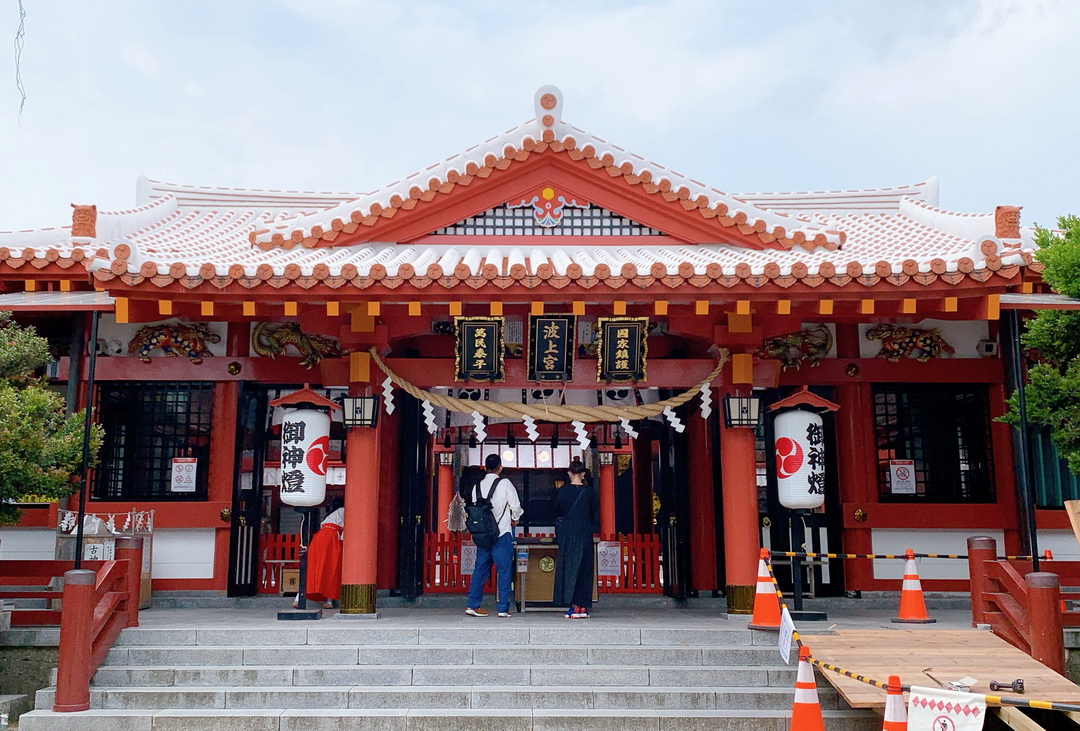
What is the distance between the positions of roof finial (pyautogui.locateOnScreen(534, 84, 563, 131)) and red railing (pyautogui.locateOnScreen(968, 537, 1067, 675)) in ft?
21.5

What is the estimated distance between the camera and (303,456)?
9.82 m

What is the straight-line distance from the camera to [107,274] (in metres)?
8.77

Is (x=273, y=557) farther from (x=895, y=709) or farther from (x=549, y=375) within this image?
(x=895, y=709)

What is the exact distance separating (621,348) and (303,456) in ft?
11.6

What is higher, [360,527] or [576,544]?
[360,527]

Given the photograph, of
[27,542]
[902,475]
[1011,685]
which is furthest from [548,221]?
[27,542]

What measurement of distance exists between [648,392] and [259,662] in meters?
5.92

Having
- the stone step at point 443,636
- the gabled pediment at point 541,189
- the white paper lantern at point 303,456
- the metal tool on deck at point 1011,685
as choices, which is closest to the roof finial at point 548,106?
the gabled pediment at point 541,189

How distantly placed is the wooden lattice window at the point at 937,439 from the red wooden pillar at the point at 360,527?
6195mm

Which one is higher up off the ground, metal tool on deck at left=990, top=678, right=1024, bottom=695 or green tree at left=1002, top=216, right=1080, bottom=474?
green tree at left=1002, top=216, right=1080, bottom=474

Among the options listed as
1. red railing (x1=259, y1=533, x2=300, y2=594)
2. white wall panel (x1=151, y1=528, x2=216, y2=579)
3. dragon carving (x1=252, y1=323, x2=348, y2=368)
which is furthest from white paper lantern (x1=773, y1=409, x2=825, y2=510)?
white wall panel (x1=151, y1=528, x2=216, y2=579)

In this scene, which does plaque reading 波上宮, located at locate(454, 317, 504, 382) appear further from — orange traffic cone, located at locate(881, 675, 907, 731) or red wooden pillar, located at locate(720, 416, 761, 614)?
orange traffic cone, located at locate(881, 675, 907, 731)

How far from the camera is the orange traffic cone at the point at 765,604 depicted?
877 centimetres

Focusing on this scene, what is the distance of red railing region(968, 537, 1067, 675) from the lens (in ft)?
26.3
